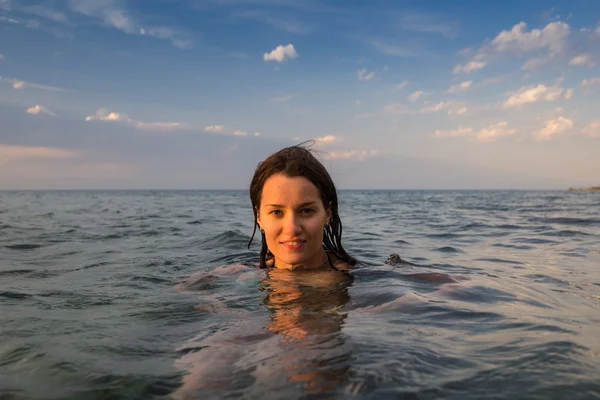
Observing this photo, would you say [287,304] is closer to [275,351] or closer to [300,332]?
[300,332]

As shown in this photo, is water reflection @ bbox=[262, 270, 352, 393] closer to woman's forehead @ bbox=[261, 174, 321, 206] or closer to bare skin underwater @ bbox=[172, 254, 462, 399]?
bare skin underwater @ bbox=[172, 254, 462, 399]

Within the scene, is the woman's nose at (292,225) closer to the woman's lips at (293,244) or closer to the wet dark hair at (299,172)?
the woman's lips at (293,244)

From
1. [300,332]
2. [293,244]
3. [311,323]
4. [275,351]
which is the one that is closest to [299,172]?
[293,244]

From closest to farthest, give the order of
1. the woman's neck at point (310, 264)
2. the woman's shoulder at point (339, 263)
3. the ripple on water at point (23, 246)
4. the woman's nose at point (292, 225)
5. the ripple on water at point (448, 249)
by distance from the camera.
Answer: the woman's nose at point (292, 225) < the woman's neck at point (310, 264) < the woman's shoulder at point (339, 263) < the ripple on water at point (448, 249) < the ripple on water at point (23, 246)

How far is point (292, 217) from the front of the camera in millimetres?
4238

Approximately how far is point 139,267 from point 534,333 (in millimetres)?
4887

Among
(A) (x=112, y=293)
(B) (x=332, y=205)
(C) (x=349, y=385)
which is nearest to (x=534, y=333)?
(C) (x=349, y=385)

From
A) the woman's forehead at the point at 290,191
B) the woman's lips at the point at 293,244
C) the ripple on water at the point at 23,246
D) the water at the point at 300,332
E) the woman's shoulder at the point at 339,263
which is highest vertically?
the woman's forehead at the point at 290,191

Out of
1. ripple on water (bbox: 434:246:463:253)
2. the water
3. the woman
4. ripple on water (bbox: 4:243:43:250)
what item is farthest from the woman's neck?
ripple on water (bbox: 4:243:43:250)

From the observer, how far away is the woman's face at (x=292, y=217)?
4238 mm

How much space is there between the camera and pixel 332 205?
4.70 m

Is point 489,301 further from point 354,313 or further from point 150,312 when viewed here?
point 150,312

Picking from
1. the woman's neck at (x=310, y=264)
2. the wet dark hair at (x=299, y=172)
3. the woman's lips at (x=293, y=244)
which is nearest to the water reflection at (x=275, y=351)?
the woman's lips at (x=293, y=244)

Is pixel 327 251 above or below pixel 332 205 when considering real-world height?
below
